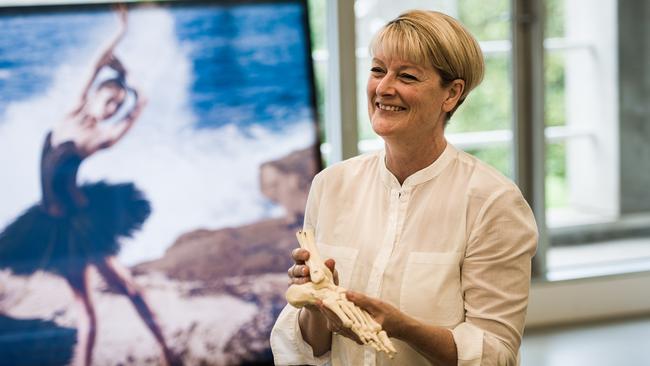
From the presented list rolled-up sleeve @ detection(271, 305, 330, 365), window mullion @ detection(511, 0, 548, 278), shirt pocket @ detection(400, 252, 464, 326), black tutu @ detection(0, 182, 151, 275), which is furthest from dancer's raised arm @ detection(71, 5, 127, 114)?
shirt pocket @ detection(400, 252, 464, 326)

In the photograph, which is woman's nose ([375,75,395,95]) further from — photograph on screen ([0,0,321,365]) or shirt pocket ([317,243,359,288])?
photograph on screen ([0,0,321,365])

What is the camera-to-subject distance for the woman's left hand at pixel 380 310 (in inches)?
73.2

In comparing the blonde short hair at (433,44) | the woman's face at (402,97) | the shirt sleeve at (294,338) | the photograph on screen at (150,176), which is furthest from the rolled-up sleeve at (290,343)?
the photograph on screen at (150,176)

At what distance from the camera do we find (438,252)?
2.02m

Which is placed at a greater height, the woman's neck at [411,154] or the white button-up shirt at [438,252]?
the woman's neck at [411,154]

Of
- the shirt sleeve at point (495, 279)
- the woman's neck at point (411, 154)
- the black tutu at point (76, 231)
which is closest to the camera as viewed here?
the shirt sleeve at point (495, 279)

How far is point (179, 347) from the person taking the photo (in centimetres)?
407

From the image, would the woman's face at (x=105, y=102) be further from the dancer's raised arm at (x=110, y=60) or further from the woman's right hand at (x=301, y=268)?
the woman's right hand at (x=301, y=268)

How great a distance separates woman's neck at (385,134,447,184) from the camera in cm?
209

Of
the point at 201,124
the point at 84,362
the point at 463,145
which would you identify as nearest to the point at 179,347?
the point at 84,362

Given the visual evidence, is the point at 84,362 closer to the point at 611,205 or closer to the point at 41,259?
the point at 41,259

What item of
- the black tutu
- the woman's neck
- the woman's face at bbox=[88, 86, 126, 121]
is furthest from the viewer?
the woman's face at bbox=[88, 86, 126, 121]

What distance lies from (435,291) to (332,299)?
9.7 inches

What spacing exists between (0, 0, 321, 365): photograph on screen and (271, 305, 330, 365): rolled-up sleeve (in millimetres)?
1937
